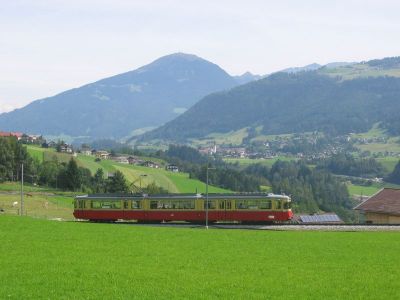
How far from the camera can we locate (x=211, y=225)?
60.8 meters

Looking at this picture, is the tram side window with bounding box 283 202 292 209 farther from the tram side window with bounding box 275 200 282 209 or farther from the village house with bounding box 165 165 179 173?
the village house with bounding box 165 165 179 173

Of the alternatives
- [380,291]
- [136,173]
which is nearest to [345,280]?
[380,291]

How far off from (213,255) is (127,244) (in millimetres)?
6935

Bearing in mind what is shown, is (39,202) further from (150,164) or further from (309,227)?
(150,164)

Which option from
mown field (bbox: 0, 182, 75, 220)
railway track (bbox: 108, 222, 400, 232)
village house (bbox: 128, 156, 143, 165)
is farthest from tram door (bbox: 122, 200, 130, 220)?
village house (bbox: 128, 156, 143, 165)

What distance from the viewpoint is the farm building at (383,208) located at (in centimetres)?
6600

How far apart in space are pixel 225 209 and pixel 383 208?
17.2 m

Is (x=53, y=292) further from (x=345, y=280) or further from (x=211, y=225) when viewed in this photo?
(x=211, y=225)

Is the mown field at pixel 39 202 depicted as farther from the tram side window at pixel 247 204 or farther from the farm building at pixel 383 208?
the farm building at pixel 383 208

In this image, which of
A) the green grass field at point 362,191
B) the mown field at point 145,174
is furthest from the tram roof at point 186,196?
the green grass field at point 362,191

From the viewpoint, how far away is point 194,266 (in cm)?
2833

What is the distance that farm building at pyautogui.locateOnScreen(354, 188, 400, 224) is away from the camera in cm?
6600

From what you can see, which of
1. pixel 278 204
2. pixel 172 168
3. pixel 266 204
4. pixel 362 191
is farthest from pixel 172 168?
pixel 278 204

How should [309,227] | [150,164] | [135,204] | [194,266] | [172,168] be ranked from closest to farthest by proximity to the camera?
[194,266]
[309,227]
[135,204]
[172,168]
[150,164]
